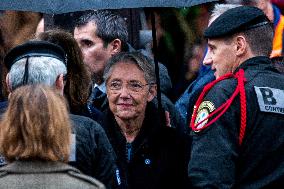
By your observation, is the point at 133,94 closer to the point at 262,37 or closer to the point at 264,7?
the point at 262,37

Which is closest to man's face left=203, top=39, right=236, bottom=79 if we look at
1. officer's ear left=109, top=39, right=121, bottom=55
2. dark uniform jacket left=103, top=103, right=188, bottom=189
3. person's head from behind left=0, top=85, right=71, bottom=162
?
dark uniform jacket left=103, top=103, right=188, bottom=189

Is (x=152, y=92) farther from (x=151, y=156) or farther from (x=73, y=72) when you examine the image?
(x=73, y=72)

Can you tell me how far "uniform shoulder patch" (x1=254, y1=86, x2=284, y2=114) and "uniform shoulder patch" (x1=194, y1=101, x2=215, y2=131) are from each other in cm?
28

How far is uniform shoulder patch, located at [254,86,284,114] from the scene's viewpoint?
5.60 m

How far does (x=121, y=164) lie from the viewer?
645cm

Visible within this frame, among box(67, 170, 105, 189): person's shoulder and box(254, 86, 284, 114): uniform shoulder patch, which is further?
box(254, 86, 284, 114): uniform shoulder patch

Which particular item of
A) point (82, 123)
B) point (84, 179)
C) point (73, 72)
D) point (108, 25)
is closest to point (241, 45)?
point (73, 72)

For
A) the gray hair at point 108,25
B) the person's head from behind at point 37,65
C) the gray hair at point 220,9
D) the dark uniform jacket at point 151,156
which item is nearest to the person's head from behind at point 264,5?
the gray hair at point 220,9

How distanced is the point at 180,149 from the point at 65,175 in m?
2.07

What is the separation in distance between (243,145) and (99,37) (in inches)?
97.9

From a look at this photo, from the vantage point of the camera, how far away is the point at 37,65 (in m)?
5.33

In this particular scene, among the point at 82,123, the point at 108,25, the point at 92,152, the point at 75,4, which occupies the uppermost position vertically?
the point at 108,25

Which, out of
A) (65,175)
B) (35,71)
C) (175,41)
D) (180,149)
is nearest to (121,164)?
(180,149)

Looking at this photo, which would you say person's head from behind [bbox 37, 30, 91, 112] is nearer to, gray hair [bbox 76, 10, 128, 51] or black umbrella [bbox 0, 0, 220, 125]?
black umbrella [bbox 0, 0, 220, 125]
